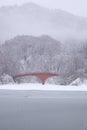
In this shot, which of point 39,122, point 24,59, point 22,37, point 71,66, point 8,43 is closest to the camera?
point 39,122

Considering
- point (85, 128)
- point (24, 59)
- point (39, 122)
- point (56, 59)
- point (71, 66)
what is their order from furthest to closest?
point (24, 59)
point (56, 59)
point (71, 66)
point (39, 122)
point (85, 128)

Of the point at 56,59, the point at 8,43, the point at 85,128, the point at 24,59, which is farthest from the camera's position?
the point at 8,43

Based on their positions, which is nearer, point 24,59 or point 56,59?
point 56,59

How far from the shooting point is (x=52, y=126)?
12.2m

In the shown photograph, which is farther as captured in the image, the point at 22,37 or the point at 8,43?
the point at 22,37

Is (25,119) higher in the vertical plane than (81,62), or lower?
higher

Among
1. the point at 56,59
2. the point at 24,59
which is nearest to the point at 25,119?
the point at 56,59

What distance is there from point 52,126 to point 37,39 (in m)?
86.6

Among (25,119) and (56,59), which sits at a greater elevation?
(25,119)

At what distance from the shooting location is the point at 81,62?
61531 mm

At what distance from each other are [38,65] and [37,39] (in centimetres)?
1975

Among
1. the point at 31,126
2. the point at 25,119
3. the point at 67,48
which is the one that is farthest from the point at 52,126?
the point at 67,48

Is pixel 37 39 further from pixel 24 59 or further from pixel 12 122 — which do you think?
pixel 12 122

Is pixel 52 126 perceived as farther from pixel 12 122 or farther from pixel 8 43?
pixel 8 43
